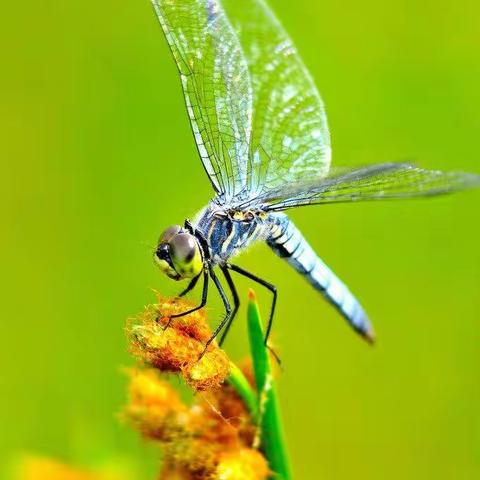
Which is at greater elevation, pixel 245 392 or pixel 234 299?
pixel 234 299

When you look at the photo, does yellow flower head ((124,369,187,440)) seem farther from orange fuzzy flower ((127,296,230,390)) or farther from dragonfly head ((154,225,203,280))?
dragonfly head ((154,225,203,280))

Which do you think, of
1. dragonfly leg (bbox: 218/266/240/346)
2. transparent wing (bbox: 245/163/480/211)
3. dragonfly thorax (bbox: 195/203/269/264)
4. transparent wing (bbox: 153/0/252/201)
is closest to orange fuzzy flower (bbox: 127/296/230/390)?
dragonfly leg (bbox: 218/266/240/346)

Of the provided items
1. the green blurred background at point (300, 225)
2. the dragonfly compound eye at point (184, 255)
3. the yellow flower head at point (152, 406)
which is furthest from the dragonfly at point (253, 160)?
the green blurred background at point (300, 225)

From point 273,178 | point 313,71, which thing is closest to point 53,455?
point 273,178

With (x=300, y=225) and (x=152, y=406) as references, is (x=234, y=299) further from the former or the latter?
(x=300, y=225)

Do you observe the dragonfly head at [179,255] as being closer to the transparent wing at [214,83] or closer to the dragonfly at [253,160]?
the dragonfly at [253,160]

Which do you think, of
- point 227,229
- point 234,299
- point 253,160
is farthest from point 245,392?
point 253,160
